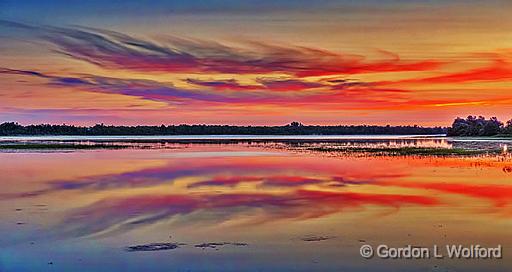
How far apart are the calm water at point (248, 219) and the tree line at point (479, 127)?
69788mm

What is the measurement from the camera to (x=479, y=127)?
96000mm

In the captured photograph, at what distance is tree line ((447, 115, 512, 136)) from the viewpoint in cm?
8995

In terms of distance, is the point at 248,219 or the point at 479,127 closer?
the point at 248,219

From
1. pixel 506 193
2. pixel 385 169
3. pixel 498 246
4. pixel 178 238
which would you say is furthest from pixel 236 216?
pixel 385 169

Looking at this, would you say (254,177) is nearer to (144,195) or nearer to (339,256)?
(144,195)

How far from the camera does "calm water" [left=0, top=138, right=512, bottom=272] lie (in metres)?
10.2

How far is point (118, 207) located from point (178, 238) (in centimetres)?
475

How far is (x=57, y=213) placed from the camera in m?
15.1

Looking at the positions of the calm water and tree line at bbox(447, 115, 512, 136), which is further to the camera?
tree line at bbox(447, 115, 512, 136)

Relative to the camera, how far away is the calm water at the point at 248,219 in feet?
33.5

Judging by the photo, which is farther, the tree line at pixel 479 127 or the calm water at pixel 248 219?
the tree line at pixel 479 127

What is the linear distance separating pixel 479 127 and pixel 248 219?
3526 inches

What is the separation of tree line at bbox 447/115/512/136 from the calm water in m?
69.8

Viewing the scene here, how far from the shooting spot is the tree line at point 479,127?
89950mm
